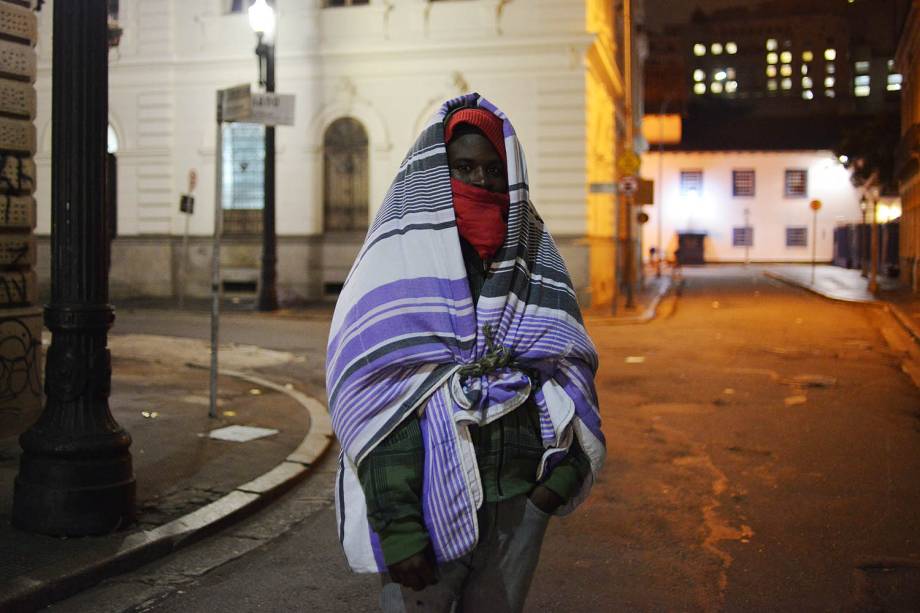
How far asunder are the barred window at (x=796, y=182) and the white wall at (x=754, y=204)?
0.33m

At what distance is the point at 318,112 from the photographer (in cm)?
2452

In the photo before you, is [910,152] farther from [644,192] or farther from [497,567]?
[497,567]

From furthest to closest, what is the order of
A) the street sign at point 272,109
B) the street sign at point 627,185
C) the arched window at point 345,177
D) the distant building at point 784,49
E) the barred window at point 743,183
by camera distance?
1. the distant building at point 784,49
2. the barred window at point 743,183
3. the arched window at point 345,177
4. the street sign at point 627,185
5. the street sign at point 272,109

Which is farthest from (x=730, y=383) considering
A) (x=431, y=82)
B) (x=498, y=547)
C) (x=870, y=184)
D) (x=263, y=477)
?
(x=870, y=184)

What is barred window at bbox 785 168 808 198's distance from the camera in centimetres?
6525

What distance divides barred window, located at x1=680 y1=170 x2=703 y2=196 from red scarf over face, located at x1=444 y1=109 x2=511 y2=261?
218 ft

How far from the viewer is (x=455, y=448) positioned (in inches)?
96.4

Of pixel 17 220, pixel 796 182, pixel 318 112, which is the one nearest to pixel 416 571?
pixel 17 220

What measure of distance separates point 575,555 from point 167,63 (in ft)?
75.5

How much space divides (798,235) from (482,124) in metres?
66.9

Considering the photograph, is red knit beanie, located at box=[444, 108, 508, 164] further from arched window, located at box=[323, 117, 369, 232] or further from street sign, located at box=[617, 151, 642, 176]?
arched window, located at box=[323, 117, 369, 232]

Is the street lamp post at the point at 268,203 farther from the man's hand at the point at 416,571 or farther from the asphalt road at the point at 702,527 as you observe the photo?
the man's hand at the point at 416,571

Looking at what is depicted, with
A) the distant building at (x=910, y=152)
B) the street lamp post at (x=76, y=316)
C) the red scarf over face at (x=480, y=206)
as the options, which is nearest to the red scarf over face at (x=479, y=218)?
the red scarf over face at (x=480, y=206)

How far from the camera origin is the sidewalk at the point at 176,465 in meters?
4.69
